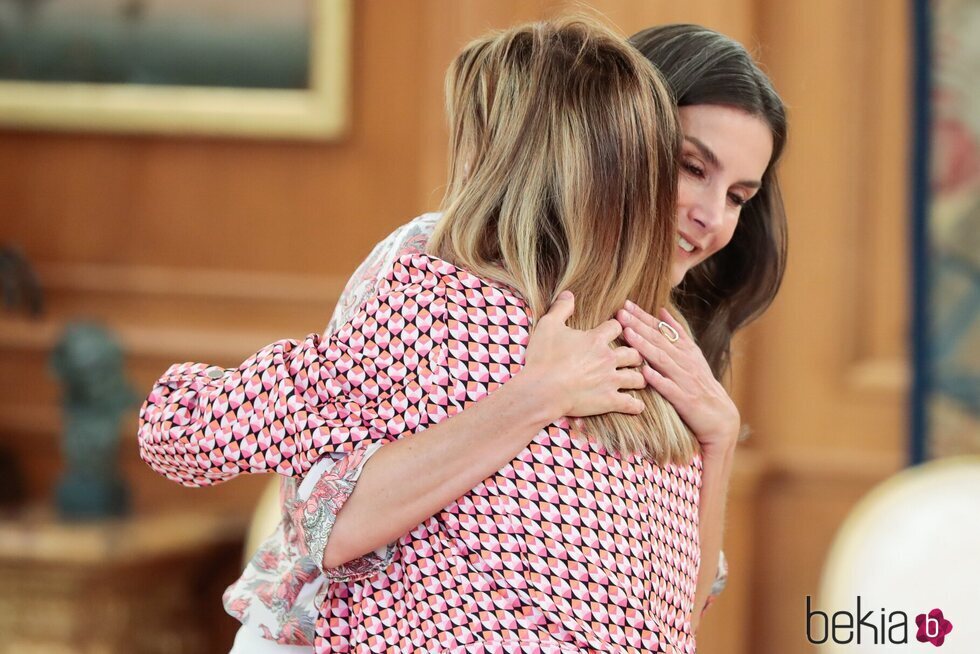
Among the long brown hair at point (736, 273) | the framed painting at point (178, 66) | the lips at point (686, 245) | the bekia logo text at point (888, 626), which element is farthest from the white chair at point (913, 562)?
the framed painting at point (178, 66)

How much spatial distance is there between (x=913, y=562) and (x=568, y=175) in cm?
97

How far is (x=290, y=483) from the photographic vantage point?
1.29m

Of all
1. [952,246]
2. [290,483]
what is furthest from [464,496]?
[952,246]

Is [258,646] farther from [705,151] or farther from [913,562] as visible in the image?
[913,562]

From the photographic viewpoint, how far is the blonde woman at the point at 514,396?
115 centimetres

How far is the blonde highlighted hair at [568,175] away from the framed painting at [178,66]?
2.06 m

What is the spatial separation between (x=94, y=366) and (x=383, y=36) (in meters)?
1.12

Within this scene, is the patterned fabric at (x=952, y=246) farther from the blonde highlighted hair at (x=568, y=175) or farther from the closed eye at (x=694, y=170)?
the blonde highlighted hair at (x=568, y=175)

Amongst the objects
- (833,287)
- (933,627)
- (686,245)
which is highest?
(686,245)

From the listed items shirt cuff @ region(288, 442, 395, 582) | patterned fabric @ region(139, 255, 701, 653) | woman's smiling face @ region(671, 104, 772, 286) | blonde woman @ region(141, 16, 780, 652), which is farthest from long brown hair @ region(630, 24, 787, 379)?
shirt cuff @ region(288, 442, 395, 582)

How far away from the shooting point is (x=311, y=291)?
3293mm

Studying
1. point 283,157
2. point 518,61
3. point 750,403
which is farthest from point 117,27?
point 518,61

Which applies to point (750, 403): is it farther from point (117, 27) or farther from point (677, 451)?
point (117, 27)

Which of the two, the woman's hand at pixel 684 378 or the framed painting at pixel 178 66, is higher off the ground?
the framed painting at pixel 178 66
